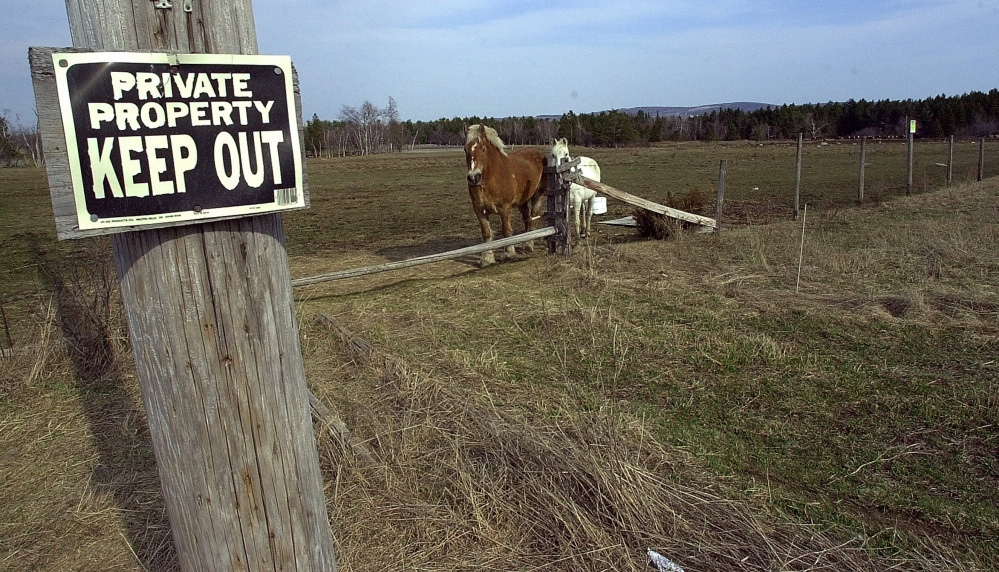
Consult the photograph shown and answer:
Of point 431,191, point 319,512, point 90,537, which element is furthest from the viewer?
point 431,191

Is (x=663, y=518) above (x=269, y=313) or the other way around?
the other way around

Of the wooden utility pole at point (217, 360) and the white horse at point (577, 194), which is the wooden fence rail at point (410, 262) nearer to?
the white horse at point (577, 194)

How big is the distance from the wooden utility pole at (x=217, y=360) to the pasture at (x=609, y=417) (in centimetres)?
89

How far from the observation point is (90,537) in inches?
120

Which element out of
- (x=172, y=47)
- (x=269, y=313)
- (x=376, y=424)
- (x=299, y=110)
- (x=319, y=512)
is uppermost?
(x=172, y=47)

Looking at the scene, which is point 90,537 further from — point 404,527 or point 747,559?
point 747,559

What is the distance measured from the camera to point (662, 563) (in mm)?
2539

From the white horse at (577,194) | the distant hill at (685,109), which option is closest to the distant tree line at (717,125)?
the distant hill at (685,109)

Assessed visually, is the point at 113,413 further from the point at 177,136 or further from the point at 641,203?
the point at 641,203

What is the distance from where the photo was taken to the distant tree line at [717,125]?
66750 mm

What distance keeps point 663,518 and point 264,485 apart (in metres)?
1.71

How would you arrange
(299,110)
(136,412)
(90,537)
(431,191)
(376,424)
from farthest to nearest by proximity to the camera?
(431,191)
(136,412)
(376,424)
(90,537)
(299,110)

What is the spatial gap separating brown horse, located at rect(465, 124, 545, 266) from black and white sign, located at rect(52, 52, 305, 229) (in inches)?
289

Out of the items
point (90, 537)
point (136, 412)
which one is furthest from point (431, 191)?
point (90, 537)
